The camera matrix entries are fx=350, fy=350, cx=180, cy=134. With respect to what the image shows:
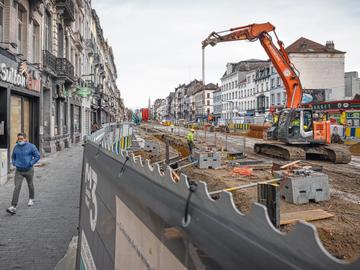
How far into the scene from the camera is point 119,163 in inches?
99.2

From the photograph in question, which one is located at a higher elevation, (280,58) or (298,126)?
(280,58)

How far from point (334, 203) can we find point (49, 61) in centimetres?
1702

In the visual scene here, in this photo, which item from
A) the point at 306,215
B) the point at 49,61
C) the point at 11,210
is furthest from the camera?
the point at 49,61

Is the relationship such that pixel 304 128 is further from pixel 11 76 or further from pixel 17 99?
pixel 17 99

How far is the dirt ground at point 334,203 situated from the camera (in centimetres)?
619

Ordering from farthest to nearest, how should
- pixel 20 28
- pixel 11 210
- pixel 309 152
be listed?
pixel 309 152 < pixel 20 28 < pixel 11 210

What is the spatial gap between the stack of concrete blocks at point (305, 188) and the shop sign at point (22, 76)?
34.3 ft

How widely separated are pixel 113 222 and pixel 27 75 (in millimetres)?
15050

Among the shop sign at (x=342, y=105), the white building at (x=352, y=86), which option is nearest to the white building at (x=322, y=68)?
the white building at (x=352, y=86)

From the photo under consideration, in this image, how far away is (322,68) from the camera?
5806cm

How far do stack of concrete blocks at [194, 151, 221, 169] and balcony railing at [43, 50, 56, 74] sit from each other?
10.4 m

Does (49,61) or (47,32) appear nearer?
(49,61)

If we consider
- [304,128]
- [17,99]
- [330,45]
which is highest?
[330,45]

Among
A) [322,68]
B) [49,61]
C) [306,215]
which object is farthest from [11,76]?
[322,68]
